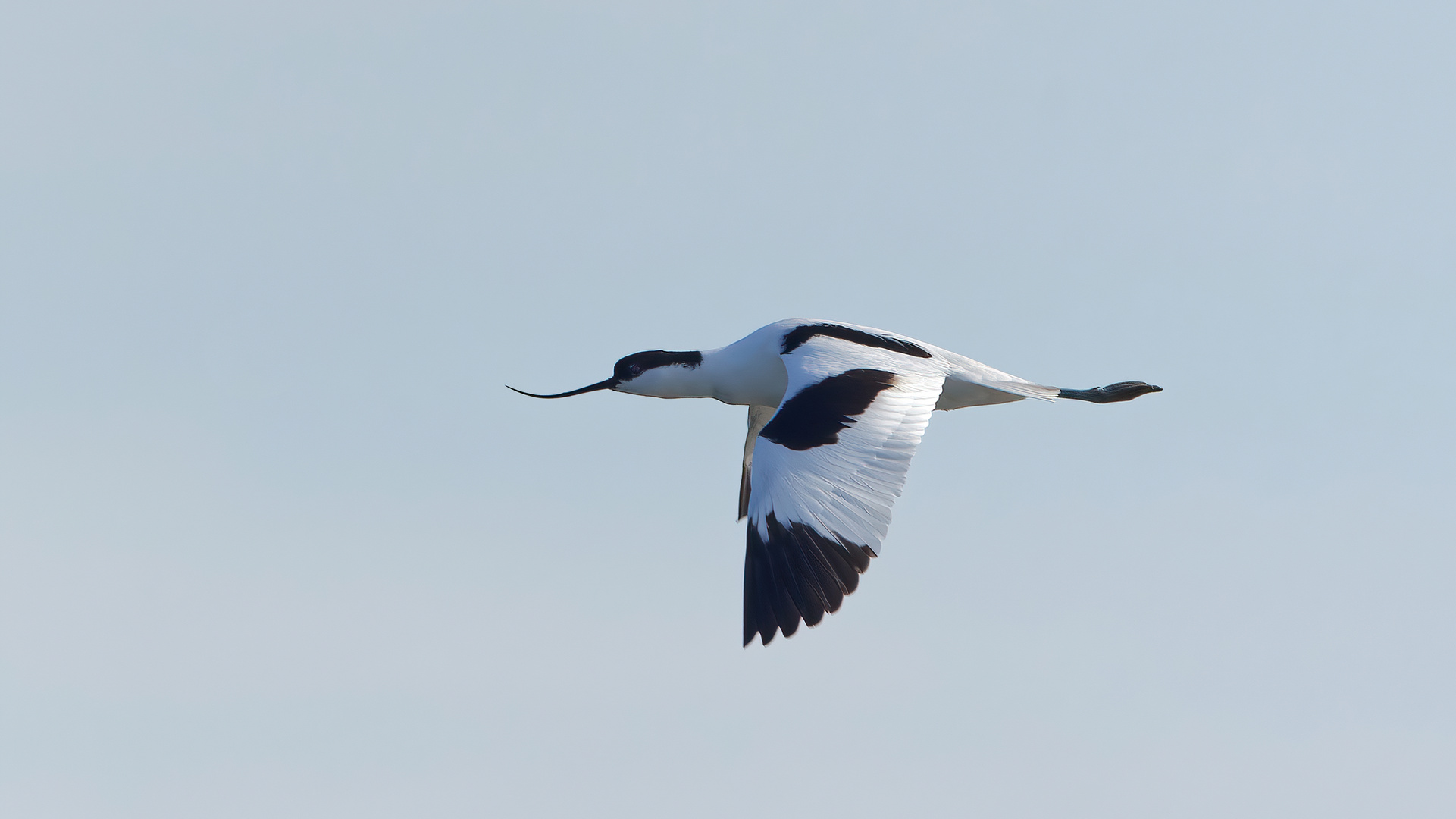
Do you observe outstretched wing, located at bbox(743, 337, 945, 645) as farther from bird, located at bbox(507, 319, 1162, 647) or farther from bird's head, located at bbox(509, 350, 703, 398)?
bird's head, located at bbox(509, 350, 703, 398)

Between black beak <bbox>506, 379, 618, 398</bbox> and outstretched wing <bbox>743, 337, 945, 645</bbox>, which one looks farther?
black beak <bbox>506, 379, 618, 398</bbox>

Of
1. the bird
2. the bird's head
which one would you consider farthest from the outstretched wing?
the bird's head

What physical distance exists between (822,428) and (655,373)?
375cm

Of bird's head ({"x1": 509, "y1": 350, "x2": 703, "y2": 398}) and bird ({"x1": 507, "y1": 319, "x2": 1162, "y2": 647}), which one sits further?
bird's head ({"x1": 509, "y1": 350, "x2": 703, "y2": 398})

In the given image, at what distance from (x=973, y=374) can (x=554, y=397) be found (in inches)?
181

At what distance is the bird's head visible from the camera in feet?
45.6

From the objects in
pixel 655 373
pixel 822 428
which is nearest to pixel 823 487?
pixel 822 428

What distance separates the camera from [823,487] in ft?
33.3

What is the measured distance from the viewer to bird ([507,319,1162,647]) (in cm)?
969

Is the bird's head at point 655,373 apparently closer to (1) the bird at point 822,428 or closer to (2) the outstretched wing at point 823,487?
(1) the bird at point 822,428

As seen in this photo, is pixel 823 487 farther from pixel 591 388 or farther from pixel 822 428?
pixel 591 388

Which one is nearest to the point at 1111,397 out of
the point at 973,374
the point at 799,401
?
the point at 973,374

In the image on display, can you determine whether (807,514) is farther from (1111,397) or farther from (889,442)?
(1111,397)

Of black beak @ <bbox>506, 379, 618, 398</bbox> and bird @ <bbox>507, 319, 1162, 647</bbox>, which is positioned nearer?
bird @ <bbox>507, 319, 1162, 647</bbox>
